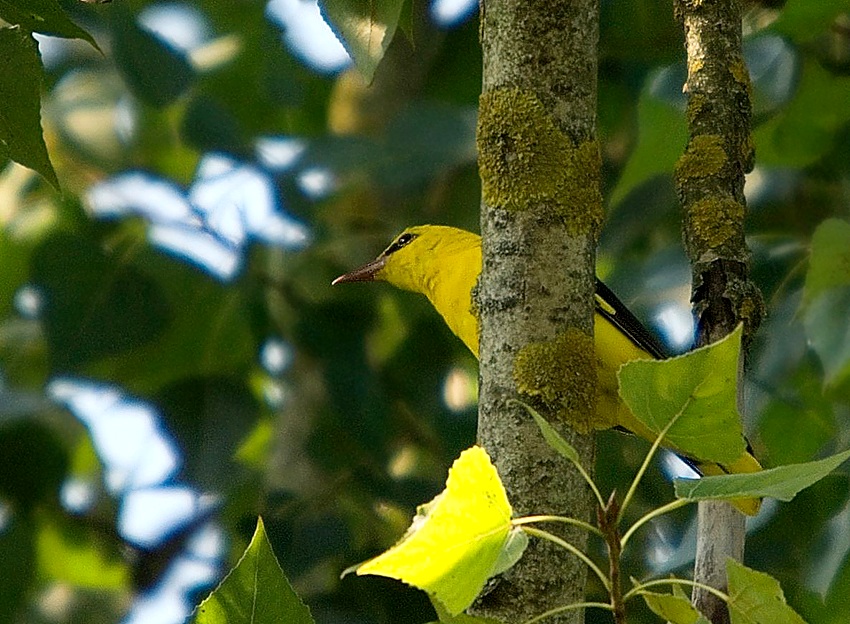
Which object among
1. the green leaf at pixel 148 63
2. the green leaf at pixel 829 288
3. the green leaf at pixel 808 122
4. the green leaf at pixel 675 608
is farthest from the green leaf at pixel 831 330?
the green leaf at pixel 148 63

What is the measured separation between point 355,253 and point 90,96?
1.15 m

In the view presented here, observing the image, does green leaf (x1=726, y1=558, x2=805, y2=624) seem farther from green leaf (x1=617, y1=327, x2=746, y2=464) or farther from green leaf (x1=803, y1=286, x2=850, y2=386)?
green leaf (x1=803, y1=286, x2=850, y2=386)

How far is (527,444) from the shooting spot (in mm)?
1355

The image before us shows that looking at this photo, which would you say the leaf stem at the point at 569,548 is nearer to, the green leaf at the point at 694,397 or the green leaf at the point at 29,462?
the green leaf at the point at 694,397

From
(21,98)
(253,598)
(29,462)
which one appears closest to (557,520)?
(253,598)

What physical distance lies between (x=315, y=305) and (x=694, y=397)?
3003 mm

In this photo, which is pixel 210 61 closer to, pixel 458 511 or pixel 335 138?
pixel 335 138

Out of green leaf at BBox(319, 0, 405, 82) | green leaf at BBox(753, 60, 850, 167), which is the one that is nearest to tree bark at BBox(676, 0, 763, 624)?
green leaf at BBox(319, 0, 405, 82)

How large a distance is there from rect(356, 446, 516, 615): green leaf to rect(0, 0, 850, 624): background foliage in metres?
1.51

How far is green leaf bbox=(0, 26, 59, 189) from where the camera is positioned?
4.97 feet

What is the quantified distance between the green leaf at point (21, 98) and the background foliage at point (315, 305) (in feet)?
4.89

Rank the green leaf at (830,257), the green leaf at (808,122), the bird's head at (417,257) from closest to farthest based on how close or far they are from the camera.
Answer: the green leaf at (830,257)
the green leaf at (808,122)
the bird's head at (417,257)

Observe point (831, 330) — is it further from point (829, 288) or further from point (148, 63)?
point (148, 63)

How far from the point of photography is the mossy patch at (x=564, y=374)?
136 cm
